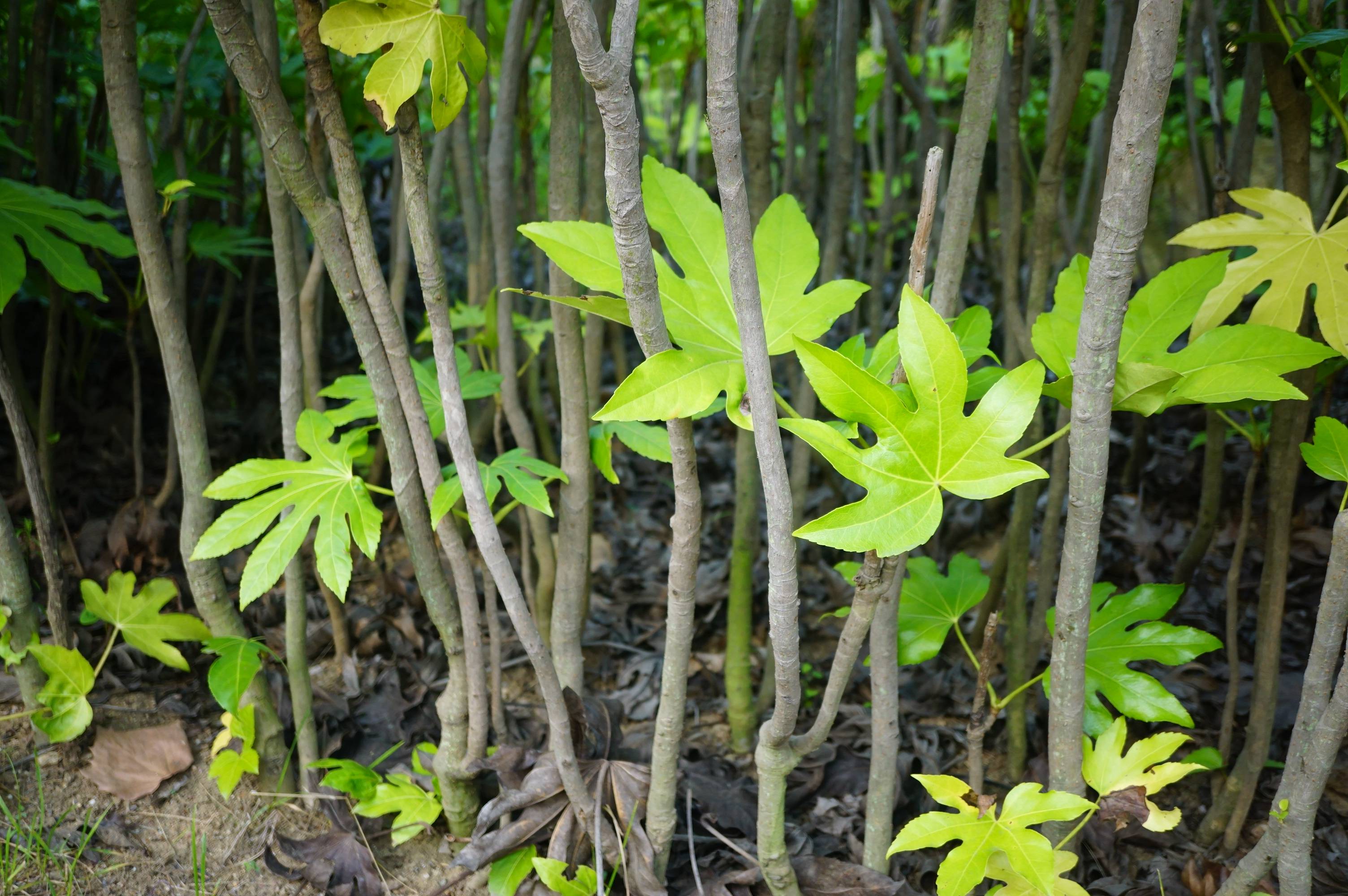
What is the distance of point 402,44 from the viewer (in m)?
0.95

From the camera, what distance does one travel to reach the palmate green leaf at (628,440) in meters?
1.22

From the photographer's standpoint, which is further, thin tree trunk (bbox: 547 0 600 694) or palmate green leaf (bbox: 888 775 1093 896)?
thin tree trunk (bbox: 547 0 600 694)

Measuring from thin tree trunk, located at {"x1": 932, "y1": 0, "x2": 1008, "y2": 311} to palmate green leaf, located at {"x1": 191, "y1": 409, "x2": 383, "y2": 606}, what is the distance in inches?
30.2

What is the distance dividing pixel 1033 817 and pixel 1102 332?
513 mm

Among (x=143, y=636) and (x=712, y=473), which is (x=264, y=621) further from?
(x=712, y=473)

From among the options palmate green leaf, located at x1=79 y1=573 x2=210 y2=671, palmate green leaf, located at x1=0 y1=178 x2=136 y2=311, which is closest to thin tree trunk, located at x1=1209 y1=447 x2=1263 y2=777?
palmate green leaf, located at x1=79 y1=573 x2=210 y2=671

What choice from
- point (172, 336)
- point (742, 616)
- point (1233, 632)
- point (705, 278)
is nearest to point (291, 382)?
point (172, 336)

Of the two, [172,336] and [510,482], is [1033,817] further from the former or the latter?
[172,336]

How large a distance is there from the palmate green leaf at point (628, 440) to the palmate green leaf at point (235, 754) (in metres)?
0.67

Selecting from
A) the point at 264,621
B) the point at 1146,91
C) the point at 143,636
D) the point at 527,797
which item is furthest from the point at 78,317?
the point at 1146,91

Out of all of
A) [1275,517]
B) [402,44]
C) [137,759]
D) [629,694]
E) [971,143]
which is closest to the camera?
[402,44]

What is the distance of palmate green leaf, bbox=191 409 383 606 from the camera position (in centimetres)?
116

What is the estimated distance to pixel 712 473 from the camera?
2846 mm

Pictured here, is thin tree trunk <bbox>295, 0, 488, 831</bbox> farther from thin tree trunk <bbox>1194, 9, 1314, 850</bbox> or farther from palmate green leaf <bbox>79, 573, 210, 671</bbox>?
thin tree trunk <bbox>1194, 9, 1314, 850</bbox>
